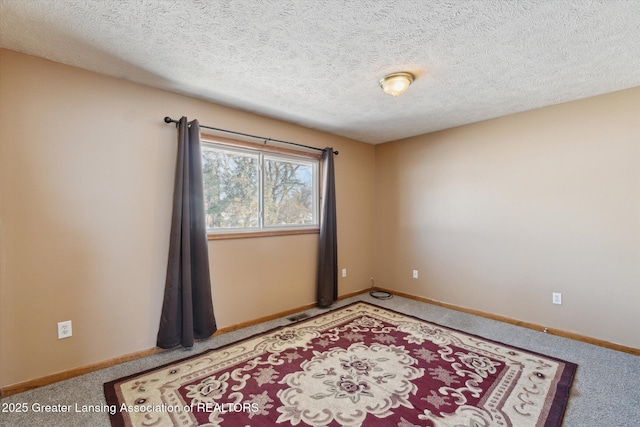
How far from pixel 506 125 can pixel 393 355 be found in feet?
9.11

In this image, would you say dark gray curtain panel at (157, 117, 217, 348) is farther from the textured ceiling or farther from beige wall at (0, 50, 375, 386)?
the textured ceiling

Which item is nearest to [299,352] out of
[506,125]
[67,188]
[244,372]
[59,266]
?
[244,372]

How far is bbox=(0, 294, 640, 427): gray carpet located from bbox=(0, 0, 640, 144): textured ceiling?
2.29 meters

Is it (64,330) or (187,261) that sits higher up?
(187,261)

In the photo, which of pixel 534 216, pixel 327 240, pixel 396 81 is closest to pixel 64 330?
pixel 327 240

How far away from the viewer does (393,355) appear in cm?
244

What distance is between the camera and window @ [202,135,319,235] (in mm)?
2904

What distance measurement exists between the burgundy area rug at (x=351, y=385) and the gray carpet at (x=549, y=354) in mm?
95

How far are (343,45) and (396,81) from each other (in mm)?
602

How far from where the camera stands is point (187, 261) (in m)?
2.49

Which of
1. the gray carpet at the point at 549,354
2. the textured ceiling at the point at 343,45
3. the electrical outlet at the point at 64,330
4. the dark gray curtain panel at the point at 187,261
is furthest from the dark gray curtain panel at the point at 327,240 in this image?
the electrical outlet at the point at 64,330

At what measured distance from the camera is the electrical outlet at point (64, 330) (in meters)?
2.08

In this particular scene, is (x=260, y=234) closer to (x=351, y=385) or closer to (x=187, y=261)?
(x=187, y=261)

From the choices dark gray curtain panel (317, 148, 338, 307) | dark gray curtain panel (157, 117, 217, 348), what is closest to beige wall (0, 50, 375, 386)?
dark gray curtain panel (157, 117, 217, 348)
